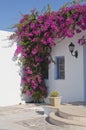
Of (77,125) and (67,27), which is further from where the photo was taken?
(67,27)

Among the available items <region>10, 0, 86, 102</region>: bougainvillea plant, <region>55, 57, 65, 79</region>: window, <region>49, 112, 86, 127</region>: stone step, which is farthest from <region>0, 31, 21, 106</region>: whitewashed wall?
<region>49, 112, 86, 127</region>: stone step

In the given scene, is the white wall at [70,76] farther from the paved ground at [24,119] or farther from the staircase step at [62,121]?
the staircase step at [62,121]

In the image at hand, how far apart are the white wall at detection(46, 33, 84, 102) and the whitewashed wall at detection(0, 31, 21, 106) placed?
6.13 ft

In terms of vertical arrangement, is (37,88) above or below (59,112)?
above

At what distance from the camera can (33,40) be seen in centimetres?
1564

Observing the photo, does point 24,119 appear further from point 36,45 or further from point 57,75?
point 36,45

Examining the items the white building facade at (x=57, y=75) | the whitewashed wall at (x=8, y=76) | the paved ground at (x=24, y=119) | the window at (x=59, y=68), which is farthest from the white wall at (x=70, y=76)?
the whitewashed wall at (x=8, y=76)

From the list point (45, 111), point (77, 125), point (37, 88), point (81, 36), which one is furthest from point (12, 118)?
point (81, 36)

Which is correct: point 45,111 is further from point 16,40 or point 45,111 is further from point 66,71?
point 16,40

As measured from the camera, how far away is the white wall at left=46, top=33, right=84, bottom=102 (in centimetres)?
1443

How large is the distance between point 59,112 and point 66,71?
4.38 metres

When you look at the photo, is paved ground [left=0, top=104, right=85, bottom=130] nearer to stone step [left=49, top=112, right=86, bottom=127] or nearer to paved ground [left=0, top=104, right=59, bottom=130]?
paved ground [left=0, top=104, right=59, bottom=130]

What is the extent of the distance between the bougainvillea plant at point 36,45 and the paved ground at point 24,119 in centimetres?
155

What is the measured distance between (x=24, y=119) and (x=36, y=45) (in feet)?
17.2
